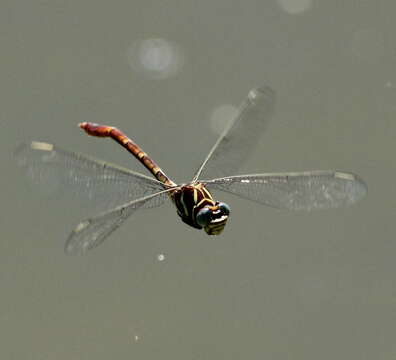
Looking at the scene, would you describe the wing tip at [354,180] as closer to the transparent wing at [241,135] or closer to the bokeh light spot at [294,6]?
the transparent wing at [241,135]

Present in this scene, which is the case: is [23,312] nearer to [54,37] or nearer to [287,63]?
[54,37]

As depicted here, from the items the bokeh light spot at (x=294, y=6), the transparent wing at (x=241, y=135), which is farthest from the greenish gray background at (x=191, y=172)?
the transparent wing at (x=241, y=135)

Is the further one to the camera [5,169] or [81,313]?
[5,169]

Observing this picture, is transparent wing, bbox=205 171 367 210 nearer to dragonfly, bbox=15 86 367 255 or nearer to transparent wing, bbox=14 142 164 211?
dragonfly, bbox=15 86 367 255

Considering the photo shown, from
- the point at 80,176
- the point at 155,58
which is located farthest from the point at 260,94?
the point at 155,58

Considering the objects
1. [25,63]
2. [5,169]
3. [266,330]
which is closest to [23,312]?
[5,169]

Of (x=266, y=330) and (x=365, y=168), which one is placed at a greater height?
(x=365, y=168)

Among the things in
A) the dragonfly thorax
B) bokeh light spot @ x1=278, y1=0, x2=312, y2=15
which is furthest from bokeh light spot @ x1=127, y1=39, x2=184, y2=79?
the dragonfly thorax

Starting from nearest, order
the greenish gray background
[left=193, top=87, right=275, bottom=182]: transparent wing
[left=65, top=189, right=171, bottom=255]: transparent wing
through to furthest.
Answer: [left=65, top=189, right=171, bottom=255]: transparent wing → [left=193, top=87, right=275, bottom=182]: transparent wing → the greenish gray background
